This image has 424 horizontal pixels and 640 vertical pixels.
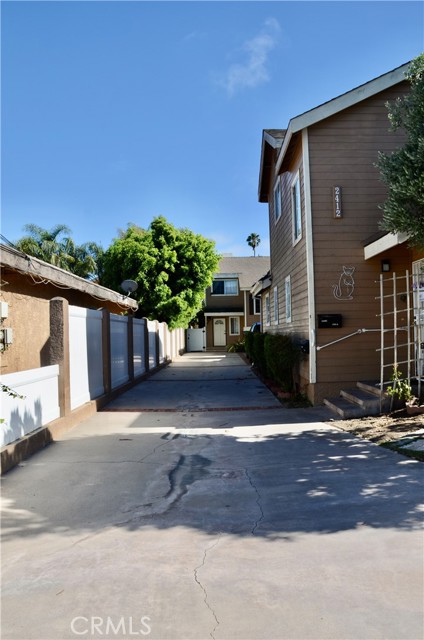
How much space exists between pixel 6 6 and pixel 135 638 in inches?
316

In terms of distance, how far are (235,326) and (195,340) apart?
3771 mm

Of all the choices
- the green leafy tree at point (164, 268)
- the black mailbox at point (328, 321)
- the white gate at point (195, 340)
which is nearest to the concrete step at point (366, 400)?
the black mailbox at point (328, 321)

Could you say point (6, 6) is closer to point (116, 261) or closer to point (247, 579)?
point (247, 579)

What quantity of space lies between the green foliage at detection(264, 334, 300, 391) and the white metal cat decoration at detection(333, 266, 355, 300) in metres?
1.79

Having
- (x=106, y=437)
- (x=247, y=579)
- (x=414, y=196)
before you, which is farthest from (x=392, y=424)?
(x=247, y=579)

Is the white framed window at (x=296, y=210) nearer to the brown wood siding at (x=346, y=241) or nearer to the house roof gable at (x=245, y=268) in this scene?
the brown wood siding at (x=346, y=241)

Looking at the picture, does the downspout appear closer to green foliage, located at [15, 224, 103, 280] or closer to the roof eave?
the roof eave

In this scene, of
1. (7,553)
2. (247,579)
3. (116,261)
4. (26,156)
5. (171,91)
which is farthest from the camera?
(116,261)

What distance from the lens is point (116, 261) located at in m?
27.8

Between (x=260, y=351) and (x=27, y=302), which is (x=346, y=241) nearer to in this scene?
(x=27, y=302)

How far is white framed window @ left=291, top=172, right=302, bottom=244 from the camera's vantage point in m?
11.7

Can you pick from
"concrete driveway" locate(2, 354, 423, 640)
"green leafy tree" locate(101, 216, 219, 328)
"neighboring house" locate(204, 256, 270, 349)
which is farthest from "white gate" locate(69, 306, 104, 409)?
"neighboring house" locate(204, 256, 270, 349)

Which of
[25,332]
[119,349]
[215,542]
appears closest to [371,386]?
[215,542]

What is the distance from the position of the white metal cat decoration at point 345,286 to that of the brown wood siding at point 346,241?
0.10ft
